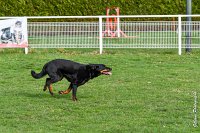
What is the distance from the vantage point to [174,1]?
2525cm

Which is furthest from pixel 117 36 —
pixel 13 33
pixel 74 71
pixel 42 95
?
pixel 74 71

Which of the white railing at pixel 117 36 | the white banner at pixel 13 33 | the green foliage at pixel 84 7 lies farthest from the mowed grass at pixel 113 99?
the green foliage at pixel 84 7

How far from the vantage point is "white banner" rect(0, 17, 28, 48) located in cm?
1562

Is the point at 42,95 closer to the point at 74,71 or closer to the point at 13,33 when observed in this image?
the point at 74,71

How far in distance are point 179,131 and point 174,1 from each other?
737 inches

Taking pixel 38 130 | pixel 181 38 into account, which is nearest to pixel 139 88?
pixel 38 130

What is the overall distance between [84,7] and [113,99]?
53.4 ft

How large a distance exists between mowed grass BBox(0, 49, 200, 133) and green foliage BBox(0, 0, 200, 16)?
10.5 metres

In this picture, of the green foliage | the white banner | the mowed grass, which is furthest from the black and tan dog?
the green foliage

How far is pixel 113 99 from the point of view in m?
9.11

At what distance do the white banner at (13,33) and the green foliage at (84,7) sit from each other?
8977 mm

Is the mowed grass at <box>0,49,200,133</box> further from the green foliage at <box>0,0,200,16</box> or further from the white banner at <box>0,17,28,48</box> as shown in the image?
the green foliage at <box>0,0,200,16</box>

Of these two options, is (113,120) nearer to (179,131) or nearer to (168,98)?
(179,131)

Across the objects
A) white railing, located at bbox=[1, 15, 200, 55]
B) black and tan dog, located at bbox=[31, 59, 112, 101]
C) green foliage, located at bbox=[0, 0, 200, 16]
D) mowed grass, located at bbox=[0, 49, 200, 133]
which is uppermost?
green foliage, located at bbox=[0, 0, 200, 16]
